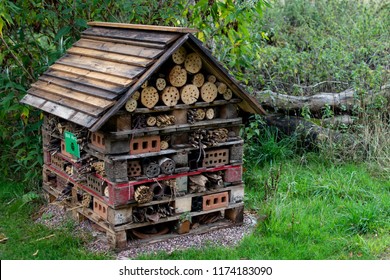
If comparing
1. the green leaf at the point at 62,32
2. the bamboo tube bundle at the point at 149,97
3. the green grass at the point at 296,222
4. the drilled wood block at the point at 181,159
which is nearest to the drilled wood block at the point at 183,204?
the drilled wood block at the point at 181,159

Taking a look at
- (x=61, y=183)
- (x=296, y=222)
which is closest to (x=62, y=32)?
(x=61, y=183)

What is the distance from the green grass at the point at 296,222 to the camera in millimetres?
5613

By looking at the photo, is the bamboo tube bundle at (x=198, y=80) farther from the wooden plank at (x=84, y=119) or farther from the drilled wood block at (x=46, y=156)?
the drilled wood block at (x=46, y=156)

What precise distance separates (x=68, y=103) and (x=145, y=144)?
93 centimetres

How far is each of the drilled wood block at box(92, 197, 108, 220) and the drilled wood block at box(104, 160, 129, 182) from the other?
0.37 metres

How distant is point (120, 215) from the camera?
5477mm

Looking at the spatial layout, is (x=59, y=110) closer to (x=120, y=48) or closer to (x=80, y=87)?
(x=80, y=87)

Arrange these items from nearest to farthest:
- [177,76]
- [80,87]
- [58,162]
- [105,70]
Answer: [177,76] → [105,70] → [80,87] → [58,162]

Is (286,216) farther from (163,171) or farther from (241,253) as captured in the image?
(163,171)

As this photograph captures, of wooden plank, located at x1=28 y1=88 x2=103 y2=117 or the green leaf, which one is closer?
wooden plank, located at x1=28 y1=88 x2=103 y2=117

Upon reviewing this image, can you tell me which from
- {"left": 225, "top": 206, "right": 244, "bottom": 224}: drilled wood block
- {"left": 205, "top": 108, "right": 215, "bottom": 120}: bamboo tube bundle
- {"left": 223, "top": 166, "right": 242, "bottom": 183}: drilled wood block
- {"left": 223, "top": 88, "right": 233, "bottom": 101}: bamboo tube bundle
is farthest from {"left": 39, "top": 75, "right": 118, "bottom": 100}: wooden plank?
{"left": 225, "top": 206, "right": 244, "bottom": 224}: drilled wood block

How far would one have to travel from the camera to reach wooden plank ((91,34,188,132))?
5039 mm

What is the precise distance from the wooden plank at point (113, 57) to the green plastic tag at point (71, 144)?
2.84 ft

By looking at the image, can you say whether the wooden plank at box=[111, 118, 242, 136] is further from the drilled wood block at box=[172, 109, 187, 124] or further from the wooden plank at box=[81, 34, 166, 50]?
the wooden plank at box=[81, 34, 166, 50]
